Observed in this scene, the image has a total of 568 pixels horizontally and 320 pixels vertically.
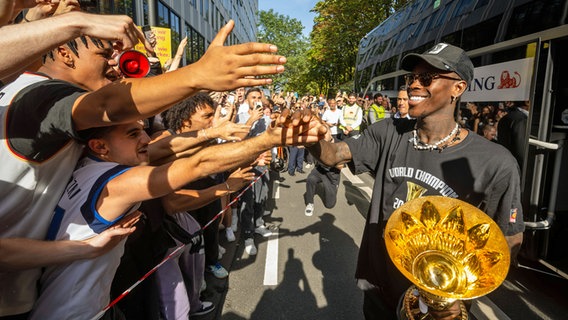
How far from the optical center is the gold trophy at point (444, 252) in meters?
1.23

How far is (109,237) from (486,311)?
3.25 meters

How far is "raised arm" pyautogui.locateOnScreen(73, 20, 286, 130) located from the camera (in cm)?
99

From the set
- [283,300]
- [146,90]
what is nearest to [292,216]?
[283,300]

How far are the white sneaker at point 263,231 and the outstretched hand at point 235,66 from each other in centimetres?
389

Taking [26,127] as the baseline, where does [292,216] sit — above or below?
below

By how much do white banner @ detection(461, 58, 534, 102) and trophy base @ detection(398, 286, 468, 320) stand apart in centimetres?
301

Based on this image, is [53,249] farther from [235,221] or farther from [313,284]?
[235,221]

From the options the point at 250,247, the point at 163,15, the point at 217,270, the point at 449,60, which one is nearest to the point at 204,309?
the point at 217,270

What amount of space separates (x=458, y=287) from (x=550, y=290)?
3.12 metres

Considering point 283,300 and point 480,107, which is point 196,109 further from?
point 480,107

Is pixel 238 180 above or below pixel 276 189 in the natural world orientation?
above

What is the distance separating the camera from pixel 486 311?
2902mm

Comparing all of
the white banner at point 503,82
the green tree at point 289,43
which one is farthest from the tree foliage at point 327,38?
the white banner at point 503,82

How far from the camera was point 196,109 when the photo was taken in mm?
2770
